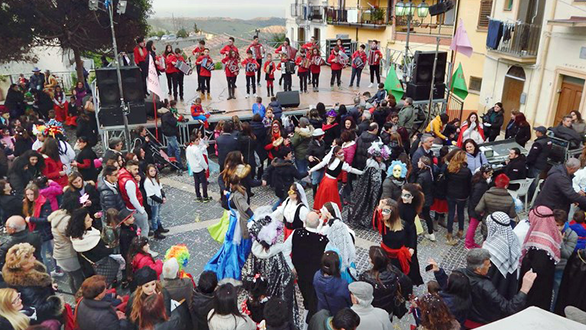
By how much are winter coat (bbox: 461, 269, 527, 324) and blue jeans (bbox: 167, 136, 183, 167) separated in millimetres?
7877

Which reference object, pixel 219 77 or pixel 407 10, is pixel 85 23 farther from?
pixel 407 10

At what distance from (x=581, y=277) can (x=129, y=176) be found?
5.71 meters

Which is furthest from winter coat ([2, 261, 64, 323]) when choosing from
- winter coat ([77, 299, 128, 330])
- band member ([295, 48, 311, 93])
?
band member ([295, 48, 311, 93])

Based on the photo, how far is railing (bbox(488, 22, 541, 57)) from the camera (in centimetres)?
1444

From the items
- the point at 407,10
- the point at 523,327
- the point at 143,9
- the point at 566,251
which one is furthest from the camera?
the point at 143,9

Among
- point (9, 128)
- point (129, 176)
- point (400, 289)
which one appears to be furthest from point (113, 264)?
point (9, 128)

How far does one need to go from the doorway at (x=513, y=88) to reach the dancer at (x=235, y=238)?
41.6ft

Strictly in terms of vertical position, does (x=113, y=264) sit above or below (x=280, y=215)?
below

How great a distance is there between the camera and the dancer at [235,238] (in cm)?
609

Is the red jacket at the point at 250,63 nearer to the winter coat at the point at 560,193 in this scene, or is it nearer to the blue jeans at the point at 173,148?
the blue jeans at the point at 173,148

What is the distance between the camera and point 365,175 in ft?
25.4

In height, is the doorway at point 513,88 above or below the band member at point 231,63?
below

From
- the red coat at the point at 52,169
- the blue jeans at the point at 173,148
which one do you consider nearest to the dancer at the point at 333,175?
the red coat at the point at 52,169

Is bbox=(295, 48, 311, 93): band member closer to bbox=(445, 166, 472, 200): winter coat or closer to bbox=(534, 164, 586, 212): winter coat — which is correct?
bbox=(445, 166, 472, 200): winter coat
